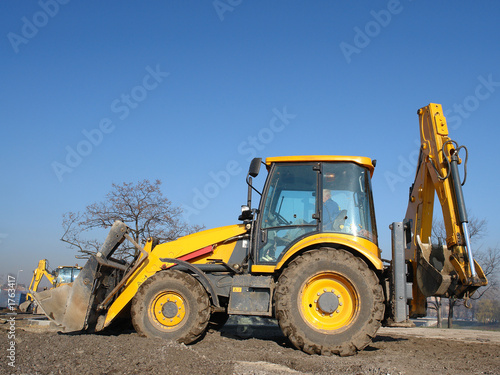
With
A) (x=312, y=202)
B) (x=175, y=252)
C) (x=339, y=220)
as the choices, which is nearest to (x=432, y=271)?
(x=339, y=220)

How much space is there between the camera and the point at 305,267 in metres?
5.81

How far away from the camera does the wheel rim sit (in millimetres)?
5691

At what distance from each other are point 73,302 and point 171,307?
1.60 m

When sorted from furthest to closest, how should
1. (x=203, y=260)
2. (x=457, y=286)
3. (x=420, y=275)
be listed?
(x=203, y=260)
(x=420, y=275)
(x=457, y=286)

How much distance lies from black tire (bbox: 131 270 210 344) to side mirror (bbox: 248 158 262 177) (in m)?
1.93

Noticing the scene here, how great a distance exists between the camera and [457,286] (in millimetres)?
5625

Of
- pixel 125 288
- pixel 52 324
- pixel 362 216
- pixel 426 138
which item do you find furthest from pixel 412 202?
pixel 52 324

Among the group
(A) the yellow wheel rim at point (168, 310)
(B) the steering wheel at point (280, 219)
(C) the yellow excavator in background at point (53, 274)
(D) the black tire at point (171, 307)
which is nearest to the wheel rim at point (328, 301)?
(B) the steering wheel at point (280, 219)

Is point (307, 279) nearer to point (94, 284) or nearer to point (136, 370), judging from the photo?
point (136, 370)

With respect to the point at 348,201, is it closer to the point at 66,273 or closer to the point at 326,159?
the point at 326,159

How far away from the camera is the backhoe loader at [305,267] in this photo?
5668 millimetres

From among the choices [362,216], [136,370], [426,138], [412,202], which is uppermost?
[426,138]

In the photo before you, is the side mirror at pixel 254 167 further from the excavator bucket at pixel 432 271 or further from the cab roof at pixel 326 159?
the excavator bucket at pixel 432 271

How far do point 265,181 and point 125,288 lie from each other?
2.98 m
